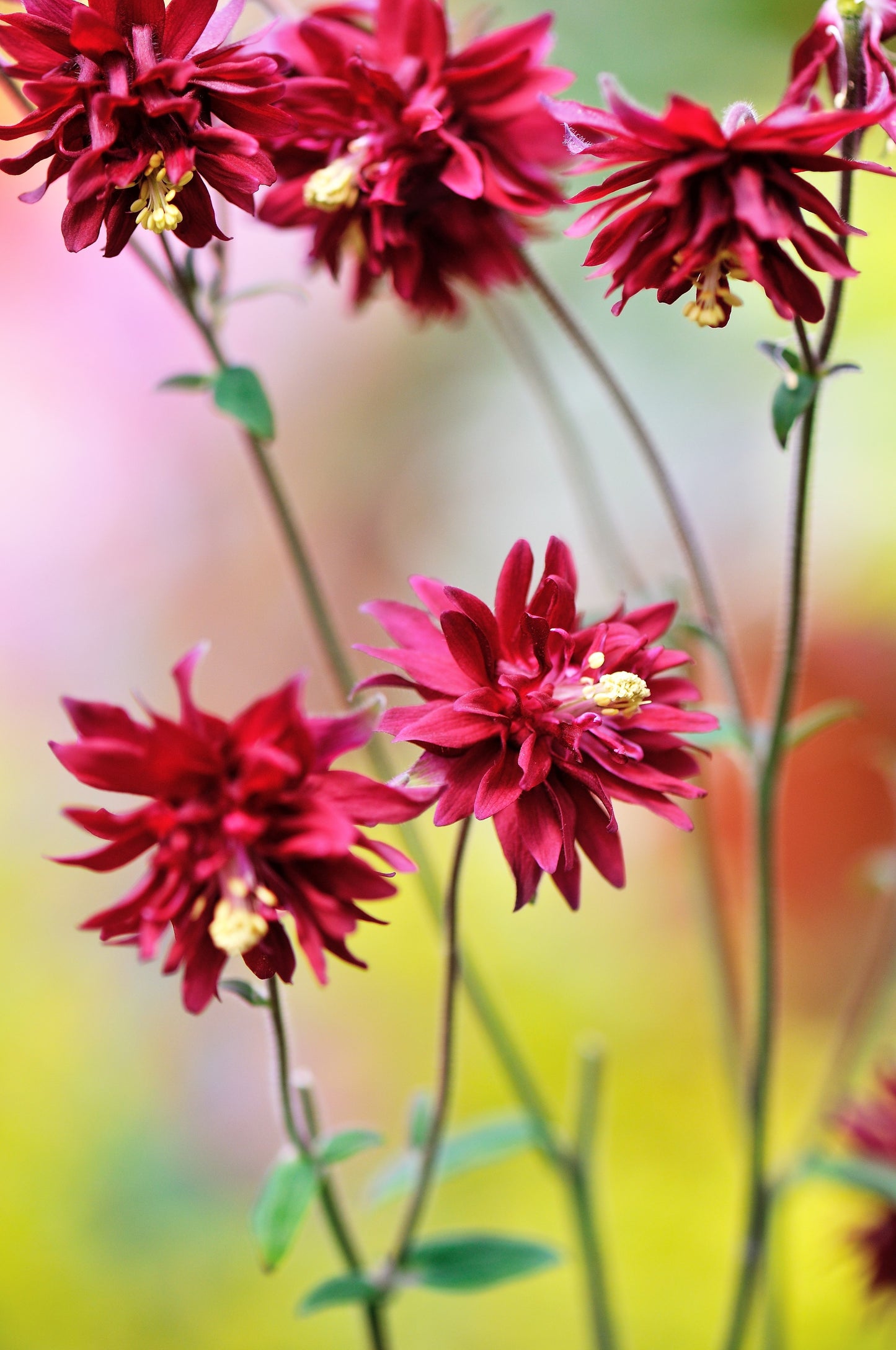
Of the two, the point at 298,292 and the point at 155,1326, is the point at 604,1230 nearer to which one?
the point at 155,1326

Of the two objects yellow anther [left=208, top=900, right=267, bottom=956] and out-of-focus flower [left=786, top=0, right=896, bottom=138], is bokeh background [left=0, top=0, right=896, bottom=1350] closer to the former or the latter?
out-of-focus flower [left=786, top=0, right=896, bottom=138]

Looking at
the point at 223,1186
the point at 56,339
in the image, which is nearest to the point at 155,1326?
the point at 223,1186

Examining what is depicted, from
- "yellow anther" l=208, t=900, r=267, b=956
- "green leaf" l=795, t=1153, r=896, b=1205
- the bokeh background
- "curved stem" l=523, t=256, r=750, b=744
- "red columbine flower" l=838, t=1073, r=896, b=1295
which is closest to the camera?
"yellow anther" l=208, t=900, r=267, b=956

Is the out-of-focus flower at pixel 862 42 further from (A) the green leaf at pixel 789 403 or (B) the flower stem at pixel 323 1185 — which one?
(B) the flower stem at pixel 323 1185

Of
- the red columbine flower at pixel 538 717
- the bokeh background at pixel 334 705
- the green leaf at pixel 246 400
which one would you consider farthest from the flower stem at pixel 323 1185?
the bokeh background at pixel 334 705

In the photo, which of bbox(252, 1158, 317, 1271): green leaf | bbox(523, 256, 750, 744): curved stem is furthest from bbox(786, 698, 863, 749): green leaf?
bbox(252, 1158, 317, 1271): green leaf

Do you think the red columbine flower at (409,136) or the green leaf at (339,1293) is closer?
the red columbine flower at (409,136)

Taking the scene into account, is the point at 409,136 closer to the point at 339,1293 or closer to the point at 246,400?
Result: the point at 246,400
